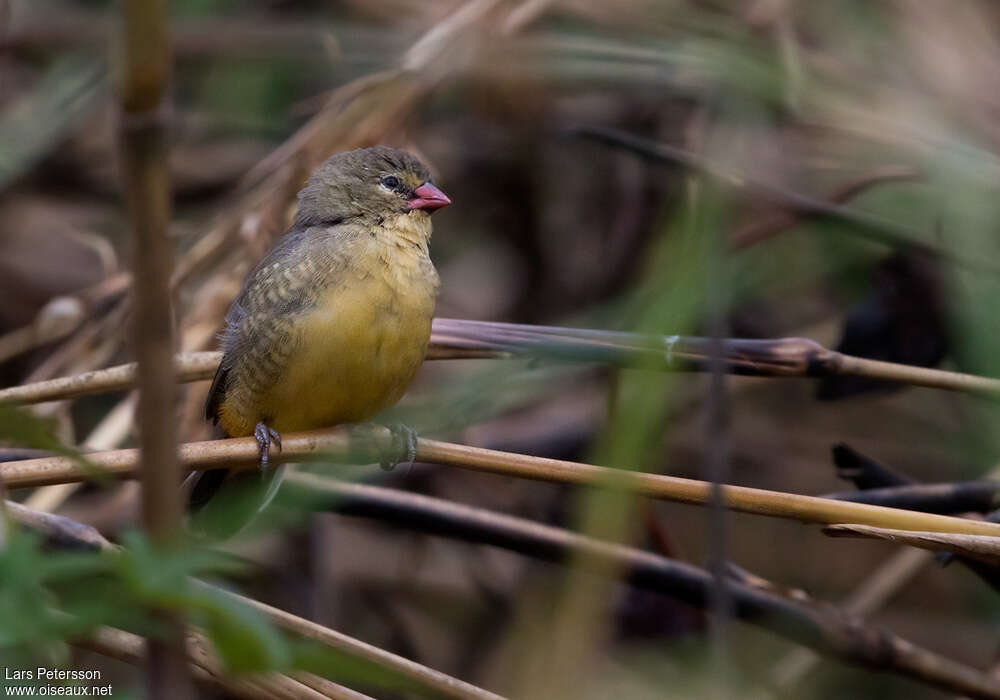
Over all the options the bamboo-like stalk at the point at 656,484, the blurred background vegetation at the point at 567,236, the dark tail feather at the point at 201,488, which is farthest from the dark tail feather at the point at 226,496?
the bamboo-like stalk at the point at 656,484

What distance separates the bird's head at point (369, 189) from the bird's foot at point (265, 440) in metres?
0.58

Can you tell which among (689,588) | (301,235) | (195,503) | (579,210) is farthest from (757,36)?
(195,503)

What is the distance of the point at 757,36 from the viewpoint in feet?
12.9

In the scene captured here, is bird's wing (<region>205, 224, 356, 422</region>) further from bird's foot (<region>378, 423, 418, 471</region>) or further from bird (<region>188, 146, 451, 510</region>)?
bird's foot (<region>378, 423, 418, 471</region>)

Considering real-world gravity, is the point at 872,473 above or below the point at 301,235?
below

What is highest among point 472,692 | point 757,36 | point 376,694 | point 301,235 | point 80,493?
point 757,36

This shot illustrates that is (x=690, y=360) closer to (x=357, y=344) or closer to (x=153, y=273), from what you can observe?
(x=357, y=344)

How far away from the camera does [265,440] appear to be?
2449 mm

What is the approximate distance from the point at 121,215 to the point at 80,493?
1.34 meters

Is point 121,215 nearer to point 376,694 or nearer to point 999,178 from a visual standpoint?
point 376,694

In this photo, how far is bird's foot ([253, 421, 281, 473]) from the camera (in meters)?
2.16

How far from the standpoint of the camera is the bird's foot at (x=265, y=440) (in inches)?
85.0

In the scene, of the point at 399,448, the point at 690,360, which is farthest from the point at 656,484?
the point at 399,448

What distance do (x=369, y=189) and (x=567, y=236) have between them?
63.0 inches
